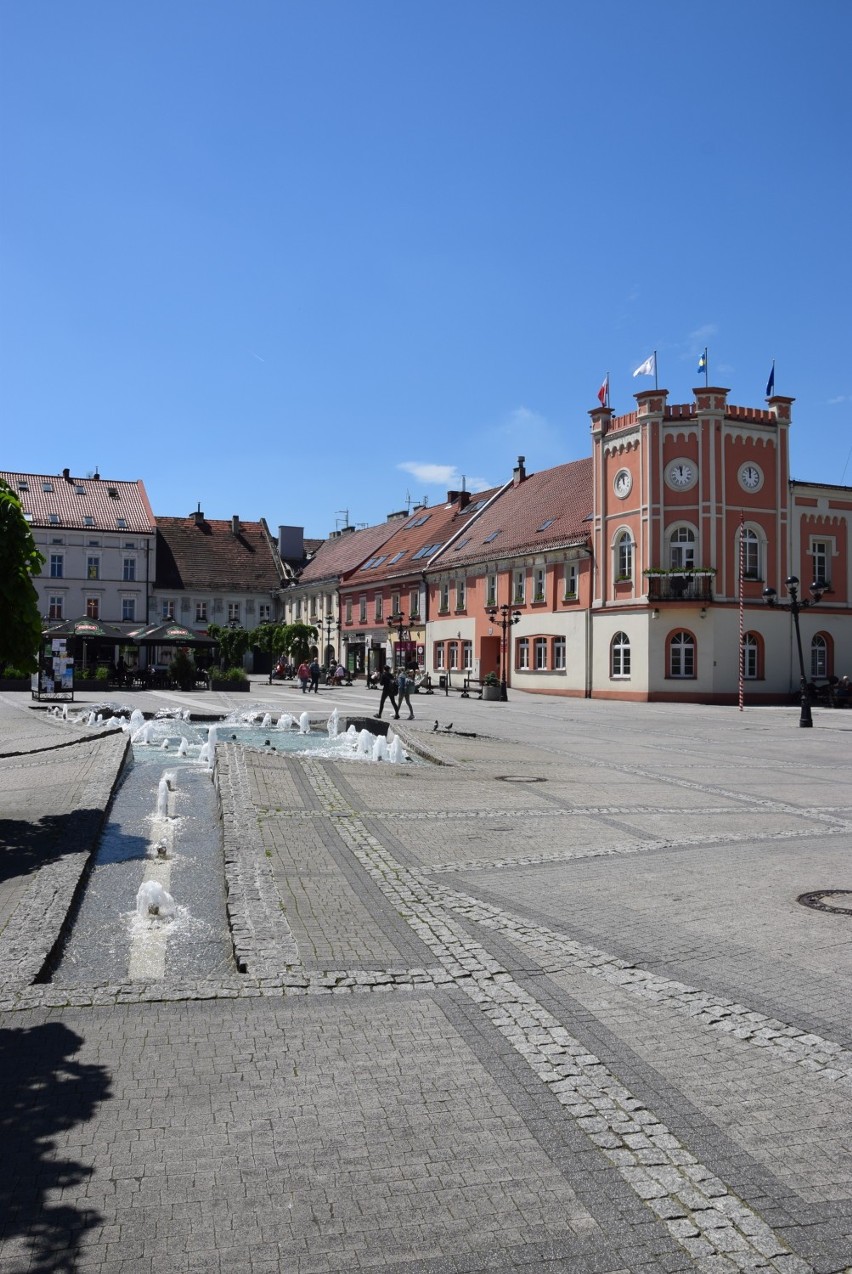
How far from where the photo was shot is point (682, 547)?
42.2 metres

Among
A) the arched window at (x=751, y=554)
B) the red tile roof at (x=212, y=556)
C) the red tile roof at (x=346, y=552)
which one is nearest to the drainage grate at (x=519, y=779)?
the arched window at (x=751, y=554)

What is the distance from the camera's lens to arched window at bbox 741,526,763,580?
42.8m

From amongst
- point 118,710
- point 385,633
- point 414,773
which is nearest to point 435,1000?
point 414,773

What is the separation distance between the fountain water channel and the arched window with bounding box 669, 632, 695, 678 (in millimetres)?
29488

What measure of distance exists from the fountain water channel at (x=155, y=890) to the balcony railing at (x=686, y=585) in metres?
28.9

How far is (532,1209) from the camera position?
3.39m

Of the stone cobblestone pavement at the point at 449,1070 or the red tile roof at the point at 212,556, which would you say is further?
the red tile roof at the point at 212,556

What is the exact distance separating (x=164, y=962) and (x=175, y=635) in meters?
38.1

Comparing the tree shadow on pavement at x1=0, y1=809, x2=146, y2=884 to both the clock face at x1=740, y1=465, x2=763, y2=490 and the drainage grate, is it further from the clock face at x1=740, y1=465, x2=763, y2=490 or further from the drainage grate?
the clock face at x1=740, y1=465, x2=763, y2=490

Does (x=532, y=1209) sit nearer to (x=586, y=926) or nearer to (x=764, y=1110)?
(x=764, y=1110)

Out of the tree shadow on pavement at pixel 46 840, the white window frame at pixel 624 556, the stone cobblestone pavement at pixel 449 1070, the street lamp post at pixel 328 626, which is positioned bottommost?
the stone cobblestone pavement at pixel 449 1070

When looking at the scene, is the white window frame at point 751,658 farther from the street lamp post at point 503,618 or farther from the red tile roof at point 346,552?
the red tile roof at point 346,552

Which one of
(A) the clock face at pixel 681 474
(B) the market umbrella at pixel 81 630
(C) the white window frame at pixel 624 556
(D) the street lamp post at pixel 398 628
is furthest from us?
(D) the street lamp post at pixel 398 628

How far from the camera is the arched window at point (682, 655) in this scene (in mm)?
41750
